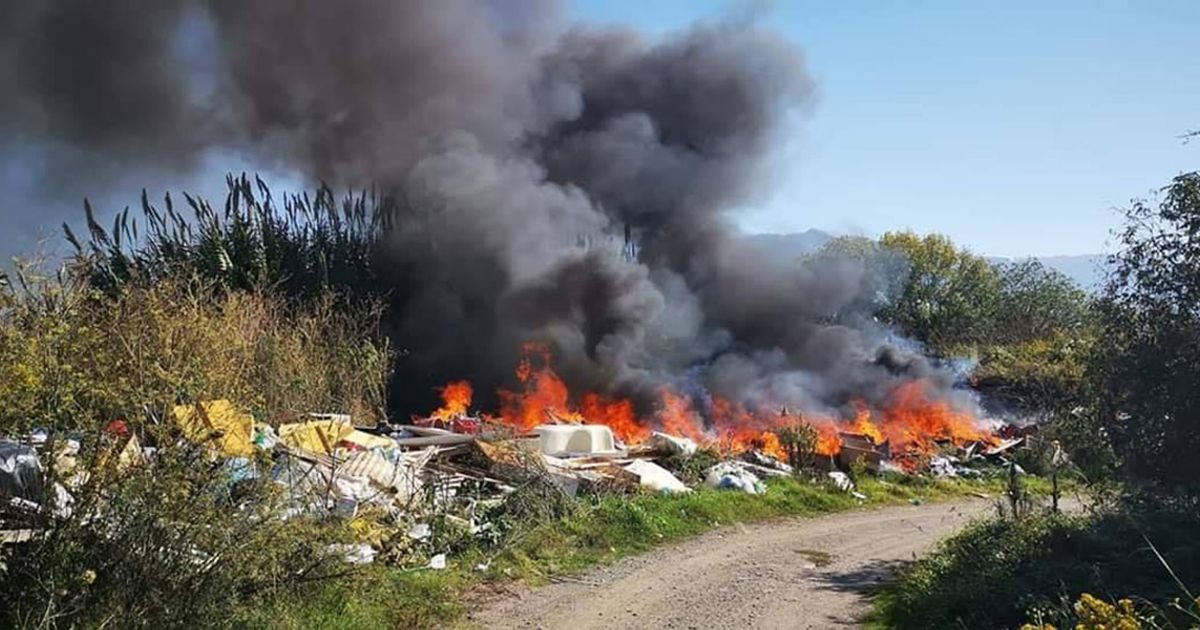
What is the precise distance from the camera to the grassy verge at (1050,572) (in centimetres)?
628

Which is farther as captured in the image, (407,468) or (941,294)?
(941,294)

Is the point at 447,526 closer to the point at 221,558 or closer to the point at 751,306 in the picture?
the point at 221,558

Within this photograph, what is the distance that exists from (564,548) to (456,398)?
31.1 ft

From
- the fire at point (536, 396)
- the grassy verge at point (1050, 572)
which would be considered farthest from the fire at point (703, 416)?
the grassy verge at point (1050, 572)

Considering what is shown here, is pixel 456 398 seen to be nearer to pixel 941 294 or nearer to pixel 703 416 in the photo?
pixel 703 416

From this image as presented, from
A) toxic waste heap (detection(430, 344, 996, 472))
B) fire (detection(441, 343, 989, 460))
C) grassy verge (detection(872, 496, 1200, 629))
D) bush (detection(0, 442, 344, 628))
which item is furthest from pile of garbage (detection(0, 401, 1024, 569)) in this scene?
grassy verge (detection(872, 496, 1200, 629))

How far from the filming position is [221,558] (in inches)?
214

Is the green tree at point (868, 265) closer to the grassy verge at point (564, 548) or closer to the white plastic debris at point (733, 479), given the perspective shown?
the grassy verge at point (564, 548)

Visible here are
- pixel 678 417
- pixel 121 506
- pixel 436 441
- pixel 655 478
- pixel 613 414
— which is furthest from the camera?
pixel 613 414

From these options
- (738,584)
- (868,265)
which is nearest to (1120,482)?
(738,584)

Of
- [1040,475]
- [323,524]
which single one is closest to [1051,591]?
[323,524]

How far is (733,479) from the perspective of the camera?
13.1 meters

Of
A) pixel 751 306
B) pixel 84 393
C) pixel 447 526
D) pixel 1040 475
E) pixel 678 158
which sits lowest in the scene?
pixel 1040 475

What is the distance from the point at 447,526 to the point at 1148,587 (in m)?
6.28
